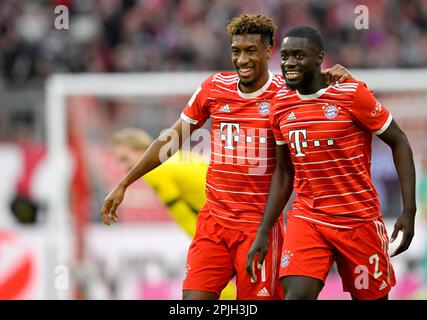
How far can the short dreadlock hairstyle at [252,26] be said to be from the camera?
6448 millimetres

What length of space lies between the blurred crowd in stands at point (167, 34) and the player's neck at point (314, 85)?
7.58 metres

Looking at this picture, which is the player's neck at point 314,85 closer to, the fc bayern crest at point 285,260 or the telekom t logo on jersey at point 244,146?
the telekom t logo on jersey at point 244,146

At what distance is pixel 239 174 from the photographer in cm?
654

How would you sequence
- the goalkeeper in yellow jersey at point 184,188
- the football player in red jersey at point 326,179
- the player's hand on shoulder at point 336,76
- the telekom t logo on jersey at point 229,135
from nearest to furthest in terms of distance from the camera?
the football player in red jersey at point 326,179, the player's hand on shoulder at point 336,76, the telekom t logo on jersey at point 229,135, the goalkeeper in yellow jersey at point 184,188

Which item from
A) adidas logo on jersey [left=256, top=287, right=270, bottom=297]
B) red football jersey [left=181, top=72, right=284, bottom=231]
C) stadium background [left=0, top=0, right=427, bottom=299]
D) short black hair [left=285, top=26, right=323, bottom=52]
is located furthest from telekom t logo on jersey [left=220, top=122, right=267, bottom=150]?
stadium background [left=0, top=0, right=427, bottom=299]

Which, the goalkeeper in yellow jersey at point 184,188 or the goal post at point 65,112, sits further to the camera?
the goal post at point 65,112

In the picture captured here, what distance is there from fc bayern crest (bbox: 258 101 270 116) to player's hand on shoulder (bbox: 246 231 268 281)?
2.42 ft

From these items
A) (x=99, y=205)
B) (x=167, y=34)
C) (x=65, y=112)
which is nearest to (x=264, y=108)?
(x=99, y=205)

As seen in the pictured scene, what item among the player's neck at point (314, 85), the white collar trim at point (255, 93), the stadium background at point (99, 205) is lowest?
the stadium background at point (99, 205)

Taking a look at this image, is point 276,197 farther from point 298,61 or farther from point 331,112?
point 298,61

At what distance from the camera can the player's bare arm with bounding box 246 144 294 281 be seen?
6.36 metres

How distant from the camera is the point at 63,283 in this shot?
10.8 meters

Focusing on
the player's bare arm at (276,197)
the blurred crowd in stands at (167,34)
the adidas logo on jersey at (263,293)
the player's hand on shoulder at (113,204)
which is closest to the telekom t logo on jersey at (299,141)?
the player's bare arm at (276,197)
